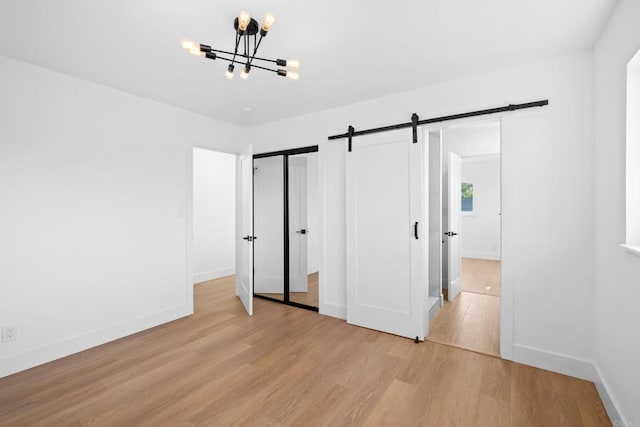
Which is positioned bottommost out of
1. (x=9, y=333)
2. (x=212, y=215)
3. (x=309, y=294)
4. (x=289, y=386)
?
(x=289, y=386)

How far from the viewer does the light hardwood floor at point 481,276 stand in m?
4.71

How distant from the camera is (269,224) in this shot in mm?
4422

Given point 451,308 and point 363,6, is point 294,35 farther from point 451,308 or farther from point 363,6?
point 451,308

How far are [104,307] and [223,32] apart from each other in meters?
2.85

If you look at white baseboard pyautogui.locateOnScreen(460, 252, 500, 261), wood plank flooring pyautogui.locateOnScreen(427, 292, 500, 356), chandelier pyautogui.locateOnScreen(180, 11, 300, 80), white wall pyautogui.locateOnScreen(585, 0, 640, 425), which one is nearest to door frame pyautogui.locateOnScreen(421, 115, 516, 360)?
wood plank flooring pyautogui.locateOnScreen(427, 292, 500, 356)

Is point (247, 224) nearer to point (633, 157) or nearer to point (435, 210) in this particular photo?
point (435, 210)

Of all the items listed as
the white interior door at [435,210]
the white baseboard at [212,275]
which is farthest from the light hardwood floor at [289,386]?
the white baseboard at [212,275]

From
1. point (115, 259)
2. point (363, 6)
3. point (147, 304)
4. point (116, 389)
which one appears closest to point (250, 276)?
point (147, 304)

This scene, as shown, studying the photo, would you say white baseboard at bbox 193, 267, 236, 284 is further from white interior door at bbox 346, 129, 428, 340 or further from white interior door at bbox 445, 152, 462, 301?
white interior door at bbox 445, 152, 462, 301

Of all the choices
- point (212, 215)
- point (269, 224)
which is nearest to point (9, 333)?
point (269, 224)

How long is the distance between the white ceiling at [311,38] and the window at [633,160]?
21.6 inches

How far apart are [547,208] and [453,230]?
1.97m

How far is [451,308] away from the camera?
3883mm

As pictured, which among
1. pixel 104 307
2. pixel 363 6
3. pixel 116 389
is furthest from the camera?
pixel 104 307
